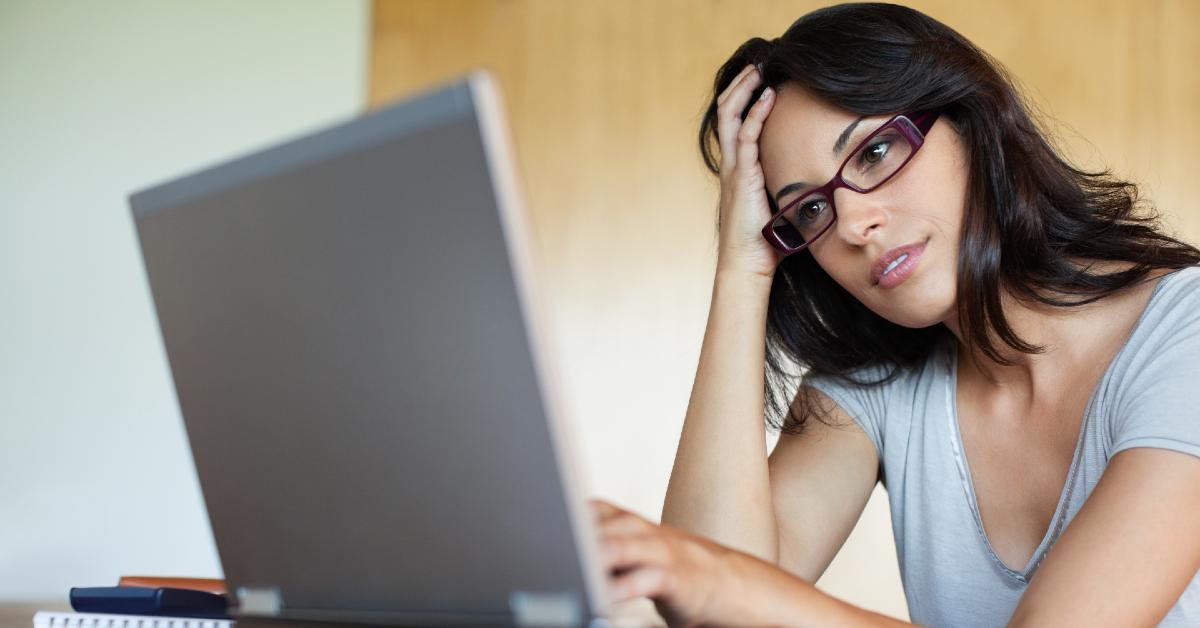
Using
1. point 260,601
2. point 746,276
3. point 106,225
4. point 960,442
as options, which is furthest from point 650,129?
point 260,601

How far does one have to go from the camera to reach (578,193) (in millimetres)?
3529

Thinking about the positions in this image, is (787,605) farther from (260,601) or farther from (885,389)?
(885,389)

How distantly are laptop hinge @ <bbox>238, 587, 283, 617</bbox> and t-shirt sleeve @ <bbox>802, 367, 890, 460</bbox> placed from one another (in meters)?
0.97

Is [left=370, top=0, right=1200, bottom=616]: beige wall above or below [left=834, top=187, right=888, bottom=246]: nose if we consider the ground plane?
above

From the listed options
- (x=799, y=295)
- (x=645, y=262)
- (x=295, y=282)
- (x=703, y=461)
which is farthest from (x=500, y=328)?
(x=645, y=262)

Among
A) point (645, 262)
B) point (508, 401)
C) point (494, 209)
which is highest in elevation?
point (645, 262)

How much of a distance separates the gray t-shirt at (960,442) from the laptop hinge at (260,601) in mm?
804

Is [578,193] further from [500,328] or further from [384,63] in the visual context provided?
[500,328]

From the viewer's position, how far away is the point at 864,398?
5.12ft

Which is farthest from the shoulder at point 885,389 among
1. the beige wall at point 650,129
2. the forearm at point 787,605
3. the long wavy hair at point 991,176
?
the beige wall at point 650,129

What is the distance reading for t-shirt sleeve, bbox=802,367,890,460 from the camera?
1538 millimetres

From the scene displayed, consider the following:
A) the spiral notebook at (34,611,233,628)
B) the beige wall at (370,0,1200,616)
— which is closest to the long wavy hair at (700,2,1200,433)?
the spiral notebook at (34,611,233,628)

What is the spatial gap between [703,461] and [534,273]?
0.82 meters

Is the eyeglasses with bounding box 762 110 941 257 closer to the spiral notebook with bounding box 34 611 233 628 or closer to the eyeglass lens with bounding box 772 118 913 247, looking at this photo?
the eyeglass lens with bounding box 772 118 913 247
